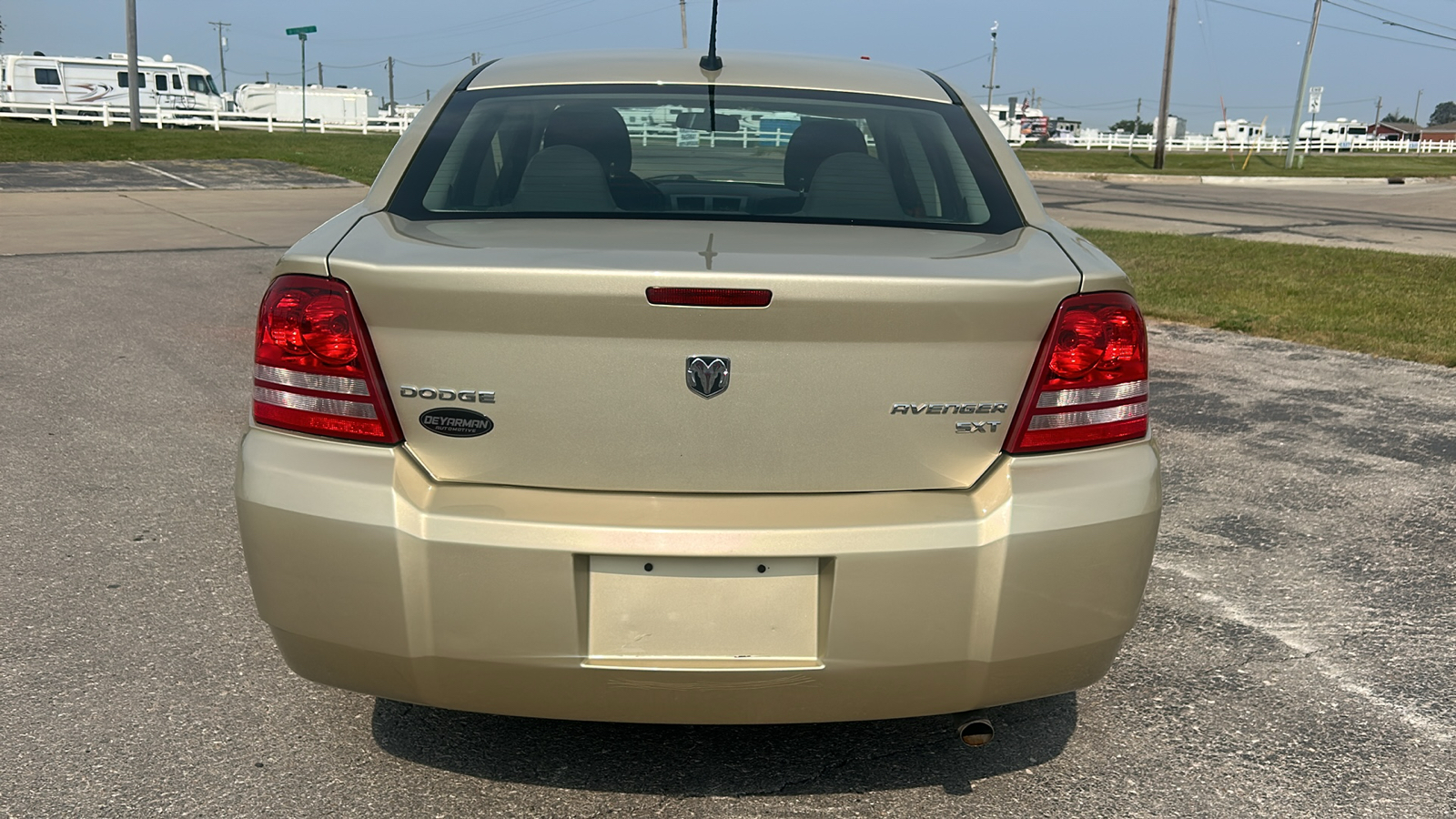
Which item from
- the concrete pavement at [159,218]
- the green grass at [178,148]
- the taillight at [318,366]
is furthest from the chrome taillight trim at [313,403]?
the green grass at [178,148]

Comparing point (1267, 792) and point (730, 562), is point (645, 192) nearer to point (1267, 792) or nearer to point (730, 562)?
point (730, 562)

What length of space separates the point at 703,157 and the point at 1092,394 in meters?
1.56

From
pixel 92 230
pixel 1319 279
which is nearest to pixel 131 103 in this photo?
pixel 92 230

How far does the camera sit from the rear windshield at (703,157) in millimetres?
2793

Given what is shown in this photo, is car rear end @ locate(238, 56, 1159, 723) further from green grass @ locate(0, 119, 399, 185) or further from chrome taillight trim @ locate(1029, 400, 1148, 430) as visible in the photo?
green grass @ locate(0, 119, 399, 185)

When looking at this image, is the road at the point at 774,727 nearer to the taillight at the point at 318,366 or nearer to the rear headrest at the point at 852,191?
the taillight at the point at 318,366

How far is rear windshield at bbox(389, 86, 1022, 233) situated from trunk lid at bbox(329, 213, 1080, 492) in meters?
0.47

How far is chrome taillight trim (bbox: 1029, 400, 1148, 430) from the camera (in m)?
2.36

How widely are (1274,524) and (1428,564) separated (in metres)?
0.53

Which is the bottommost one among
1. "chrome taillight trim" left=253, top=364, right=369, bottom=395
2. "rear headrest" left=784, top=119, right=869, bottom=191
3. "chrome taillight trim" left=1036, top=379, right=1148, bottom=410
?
"chrome taillight trim" left=253, top=364, right=369, bottom=395

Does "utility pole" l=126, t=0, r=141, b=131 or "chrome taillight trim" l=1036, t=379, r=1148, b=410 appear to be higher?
"utility pole" l=126, t=0, r=141, b=131

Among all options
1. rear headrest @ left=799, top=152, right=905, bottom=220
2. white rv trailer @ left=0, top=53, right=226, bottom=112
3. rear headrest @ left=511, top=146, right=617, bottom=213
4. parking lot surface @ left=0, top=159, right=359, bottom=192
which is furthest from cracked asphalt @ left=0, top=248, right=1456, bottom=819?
white rv trailer @ left=0, top=53, right=226, bottom=112

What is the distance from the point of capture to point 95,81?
46.8 metres

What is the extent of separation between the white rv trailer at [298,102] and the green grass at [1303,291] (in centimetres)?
4569
